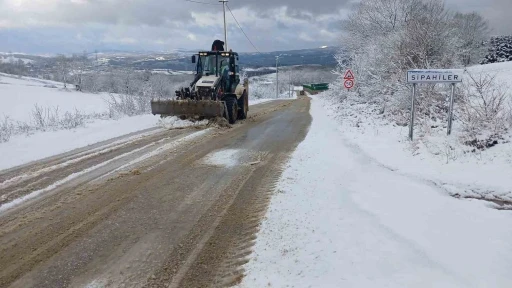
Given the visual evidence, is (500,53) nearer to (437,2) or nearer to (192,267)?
(437,2)

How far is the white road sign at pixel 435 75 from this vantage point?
8.90m

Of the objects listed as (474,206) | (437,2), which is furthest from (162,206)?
(437,2)

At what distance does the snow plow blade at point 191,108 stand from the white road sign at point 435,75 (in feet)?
25.9

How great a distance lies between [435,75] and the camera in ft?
29.7

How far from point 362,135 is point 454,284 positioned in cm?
875

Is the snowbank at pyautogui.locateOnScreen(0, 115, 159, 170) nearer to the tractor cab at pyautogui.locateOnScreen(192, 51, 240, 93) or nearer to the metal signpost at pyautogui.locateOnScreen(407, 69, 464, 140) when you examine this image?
the tractor cab at pyautogui.locateOnScreen(192, 51, 240, 93)

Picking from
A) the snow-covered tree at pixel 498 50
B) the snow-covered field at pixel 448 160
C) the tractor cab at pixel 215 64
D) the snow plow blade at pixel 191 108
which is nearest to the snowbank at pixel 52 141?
the snow plow blade at pixel 191 108

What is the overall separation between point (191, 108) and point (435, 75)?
29.9 feet

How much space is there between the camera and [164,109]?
15578 millimetres

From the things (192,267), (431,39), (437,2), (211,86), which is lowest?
(192,267)

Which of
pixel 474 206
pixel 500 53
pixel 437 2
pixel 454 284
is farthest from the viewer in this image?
pixel 500 53

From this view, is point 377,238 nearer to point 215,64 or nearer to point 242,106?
point 215,64

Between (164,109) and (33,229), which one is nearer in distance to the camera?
(33,229)

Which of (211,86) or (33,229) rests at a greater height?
(211,86)
